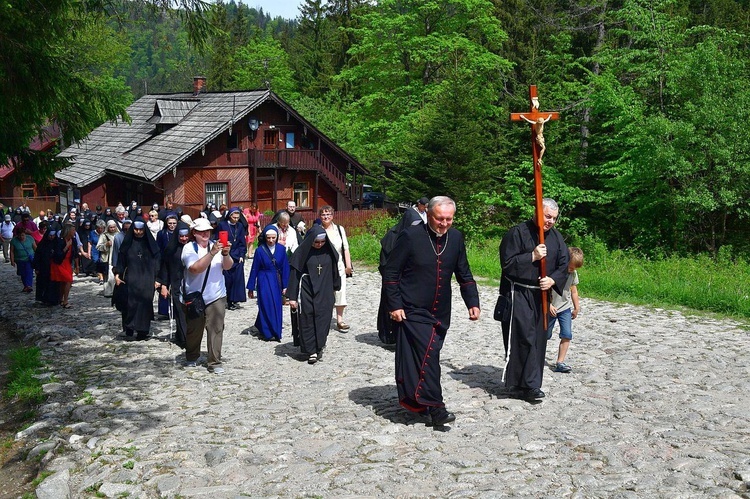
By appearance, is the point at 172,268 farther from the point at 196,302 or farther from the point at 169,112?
the point at 169,112

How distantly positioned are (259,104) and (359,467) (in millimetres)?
33755

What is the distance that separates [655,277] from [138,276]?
1133 cm

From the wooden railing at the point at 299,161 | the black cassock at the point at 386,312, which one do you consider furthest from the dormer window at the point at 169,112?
the black cassock at the point at 386,312

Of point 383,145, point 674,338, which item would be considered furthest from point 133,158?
point 674,338

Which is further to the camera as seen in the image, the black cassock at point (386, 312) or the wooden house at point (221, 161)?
the wooden house at point (221, 161)

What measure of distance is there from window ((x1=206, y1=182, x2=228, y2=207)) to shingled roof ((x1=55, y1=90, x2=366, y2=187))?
2715mm

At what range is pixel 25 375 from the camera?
10.2 m

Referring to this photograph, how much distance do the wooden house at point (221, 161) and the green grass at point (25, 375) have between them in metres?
24.8

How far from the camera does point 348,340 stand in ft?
39.9

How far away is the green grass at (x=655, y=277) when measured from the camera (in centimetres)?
1463

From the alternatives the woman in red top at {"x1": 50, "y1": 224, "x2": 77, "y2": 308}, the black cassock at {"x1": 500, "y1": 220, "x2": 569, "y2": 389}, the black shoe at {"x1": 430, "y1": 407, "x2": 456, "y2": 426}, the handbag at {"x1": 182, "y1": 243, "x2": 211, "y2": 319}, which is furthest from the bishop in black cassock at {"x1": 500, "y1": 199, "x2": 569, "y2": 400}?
the woman in red top at {"x1": 50, "y1": 224, "x2": 77, "y2": 308}

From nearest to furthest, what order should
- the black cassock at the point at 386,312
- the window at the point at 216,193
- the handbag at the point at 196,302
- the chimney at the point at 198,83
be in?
the handbag at the point at 196,302 → the black cassock at the point at 386,312 → the window at the point at 216,193 → the chimney at the point at 198,83

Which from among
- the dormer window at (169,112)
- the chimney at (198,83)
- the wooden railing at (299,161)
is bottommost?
the wooden railing at (299,161)

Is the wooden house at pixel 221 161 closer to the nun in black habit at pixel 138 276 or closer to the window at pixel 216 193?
the window at pixel 216 193
